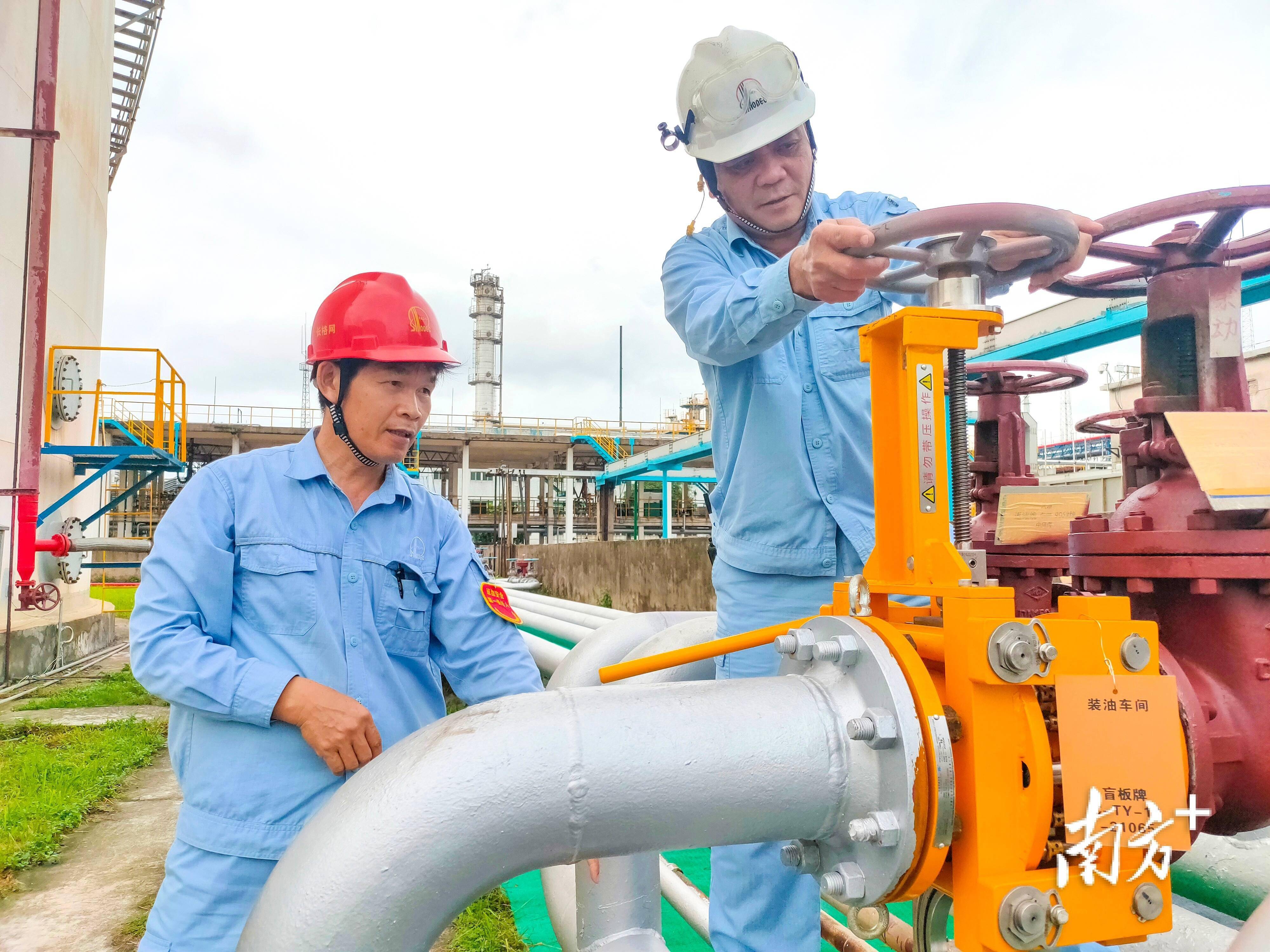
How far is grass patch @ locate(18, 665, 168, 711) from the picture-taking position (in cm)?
598

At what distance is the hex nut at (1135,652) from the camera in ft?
2.55

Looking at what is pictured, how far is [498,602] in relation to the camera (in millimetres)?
1604

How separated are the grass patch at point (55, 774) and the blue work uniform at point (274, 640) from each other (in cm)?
258

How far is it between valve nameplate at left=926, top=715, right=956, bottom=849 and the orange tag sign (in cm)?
96

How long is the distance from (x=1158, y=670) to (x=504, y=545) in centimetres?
1896

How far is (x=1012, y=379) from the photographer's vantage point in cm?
322

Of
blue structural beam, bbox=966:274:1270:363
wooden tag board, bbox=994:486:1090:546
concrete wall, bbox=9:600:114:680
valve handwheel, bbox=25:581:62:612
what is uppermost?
blue structural beam, bbox=966:274:1270:363

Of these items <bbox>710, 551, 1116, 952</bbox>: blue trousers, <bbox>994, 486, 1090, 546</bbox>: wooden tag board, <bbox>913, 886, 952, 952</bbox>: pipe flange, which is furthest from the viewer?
<bbox>710, 551, 1116, 952</bbox>: blue trousers

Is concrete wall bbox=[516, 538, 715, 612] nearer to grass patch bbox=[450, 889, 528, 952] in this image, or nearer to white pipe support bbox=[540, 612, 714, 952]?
grass patch bbox=[450, 889, 528, 952]

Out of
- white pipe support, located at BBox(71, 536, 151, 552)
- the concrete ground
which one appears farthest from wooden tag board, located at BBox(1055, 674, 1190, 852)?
white pipe support, located at BBox(71, 536, 151, 552)

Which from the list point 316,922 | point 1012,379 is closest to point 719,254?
point 316,922

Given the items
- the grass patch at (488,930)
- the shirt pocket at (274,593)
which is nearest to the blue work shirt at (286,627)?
the shirt pocket at (274,593)

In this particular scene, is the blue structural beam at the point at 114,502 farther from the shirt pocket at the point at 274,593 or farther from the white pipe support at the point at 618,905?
the white pipe support at the point at 618,905

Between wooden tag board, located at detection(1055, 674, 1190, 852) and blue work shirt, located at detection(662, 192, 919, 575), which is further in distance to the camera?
blue work shirt, located at detection(662, 192, 919, 575)
